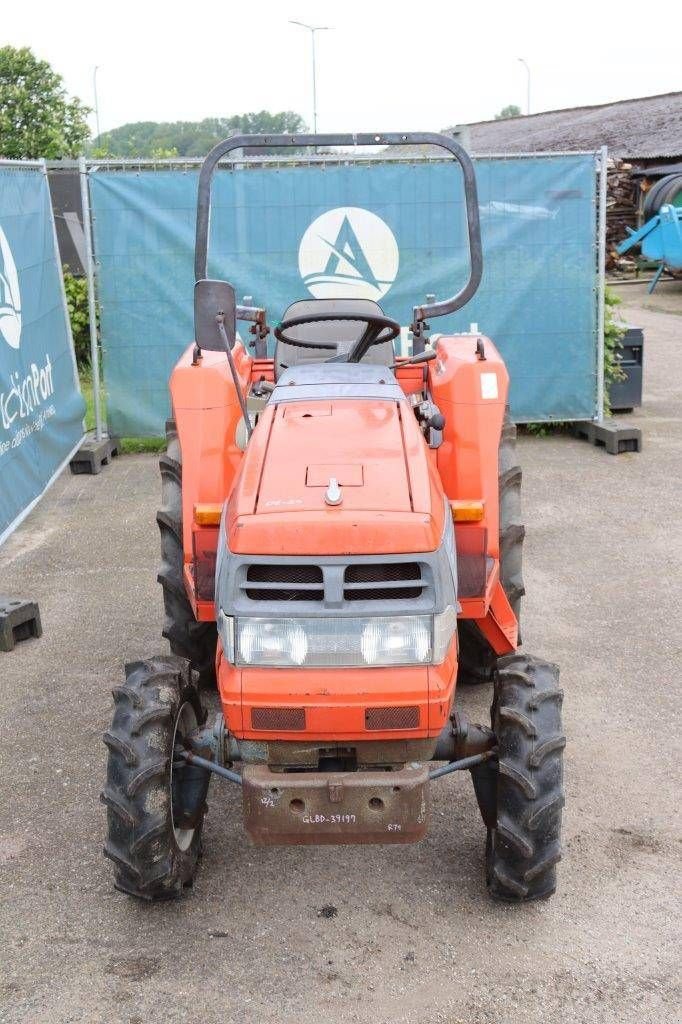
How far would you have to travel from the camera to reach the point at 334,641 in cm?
331

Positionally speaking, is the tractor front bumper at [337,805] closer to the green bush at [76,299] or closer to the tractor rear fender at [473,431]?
the tractor rear fender at [473,431]

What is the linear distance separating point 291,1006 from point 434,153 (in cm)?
771

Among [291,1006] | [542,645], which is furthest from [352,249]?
[291,1006]

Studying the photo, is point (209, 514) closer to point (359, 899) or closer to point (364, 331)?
point (364, 331)

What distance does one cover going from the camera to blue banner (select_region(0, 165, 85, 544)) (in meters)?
7.70

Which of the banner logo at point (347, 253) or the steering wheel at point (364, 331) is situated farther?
the banner logo at point (347, 253)

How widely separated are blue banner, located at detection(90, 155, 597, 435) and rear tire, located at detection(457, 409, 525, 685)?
171 inches

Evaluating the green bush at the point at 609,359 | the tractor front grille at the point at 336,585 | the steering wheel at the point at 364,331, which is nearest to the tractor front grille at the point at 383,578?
the tractor front grille at the point at 336,585

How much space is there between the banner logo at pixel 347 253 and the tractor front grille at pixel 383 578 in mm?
6270

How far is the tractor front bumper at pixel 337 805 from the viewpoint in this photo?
3285 mm

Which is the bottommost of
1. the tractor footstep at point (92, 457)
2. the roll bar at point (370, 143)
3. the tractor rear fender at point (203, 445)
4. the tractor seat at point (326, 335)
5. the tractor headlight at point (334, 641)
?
the tractor footstep at point (92, 457)

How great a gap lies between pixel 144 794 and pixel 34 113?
22251 mm

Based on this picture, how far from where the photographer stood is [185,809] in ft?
12.4

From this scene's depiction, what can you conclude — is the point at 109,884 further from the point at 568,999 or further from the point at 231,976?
the point at 568,999
